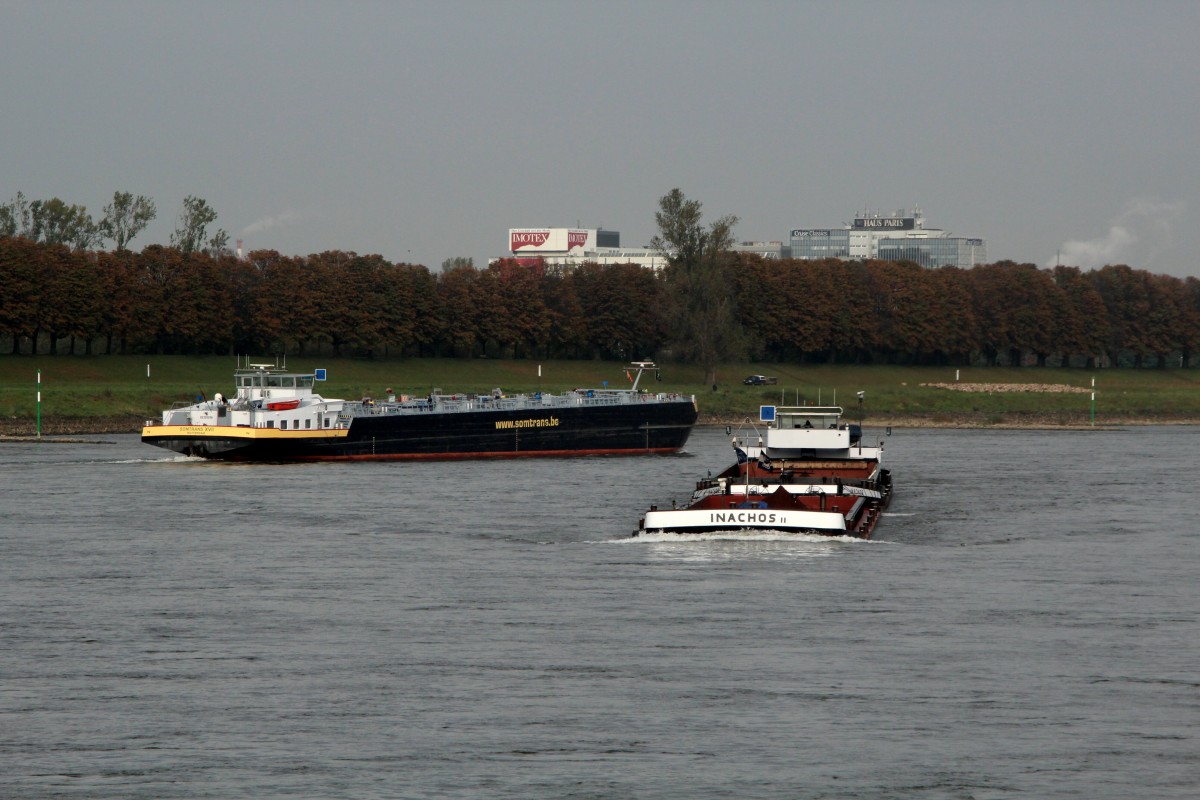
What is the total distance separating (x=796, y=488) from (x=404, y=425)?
38.5 m

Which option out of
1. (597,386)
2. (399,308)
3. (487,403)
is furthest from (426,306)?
(487,403)

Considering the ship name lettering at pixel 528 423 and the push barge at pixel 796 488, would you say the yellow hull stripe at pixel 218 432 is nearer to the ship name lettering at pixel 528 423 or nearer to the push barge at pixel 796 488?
the ship name lettering at pixel 528 423

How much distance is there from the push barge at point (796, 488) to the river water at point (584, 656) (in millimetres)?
837

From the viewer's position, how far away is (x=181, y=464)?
9031cm

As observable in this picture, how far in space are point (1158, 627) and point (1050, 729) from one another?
1113 centimetres

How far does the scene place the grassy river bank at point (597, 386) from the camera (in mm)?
123125

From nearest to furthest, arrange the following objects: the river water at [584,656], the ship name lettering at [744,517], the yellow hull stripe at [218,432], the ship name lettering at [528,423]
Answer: the river water at [584,656]
the ship name lettering at [744,517]
the yellow hull stripe at [218,432]
the ship name lettering at [528,423]

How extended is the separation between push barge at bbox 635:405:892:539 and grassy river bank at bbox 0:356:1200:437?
4261 centimetres

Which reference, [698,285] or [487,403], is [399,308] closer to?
[698,285]

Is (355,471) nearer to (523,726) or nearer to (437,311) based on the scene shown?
(523,726)

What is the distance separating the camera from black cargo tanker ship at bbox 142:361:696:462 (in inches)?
3647

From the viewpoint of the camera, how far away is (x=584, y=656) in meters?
34.4

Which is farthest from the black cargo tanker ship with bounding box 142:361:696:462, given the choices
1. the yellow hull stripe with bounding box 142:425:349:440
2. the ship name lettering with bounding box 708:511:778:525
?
the ship name lettering with bounding box 708:511:778:525

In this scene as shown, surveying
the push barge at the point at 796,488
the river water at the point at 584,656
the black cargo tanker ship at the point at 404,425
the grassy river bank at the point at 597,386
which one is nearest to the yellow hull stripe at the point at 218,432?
the black cargo tanker ship at the point at 404,425
